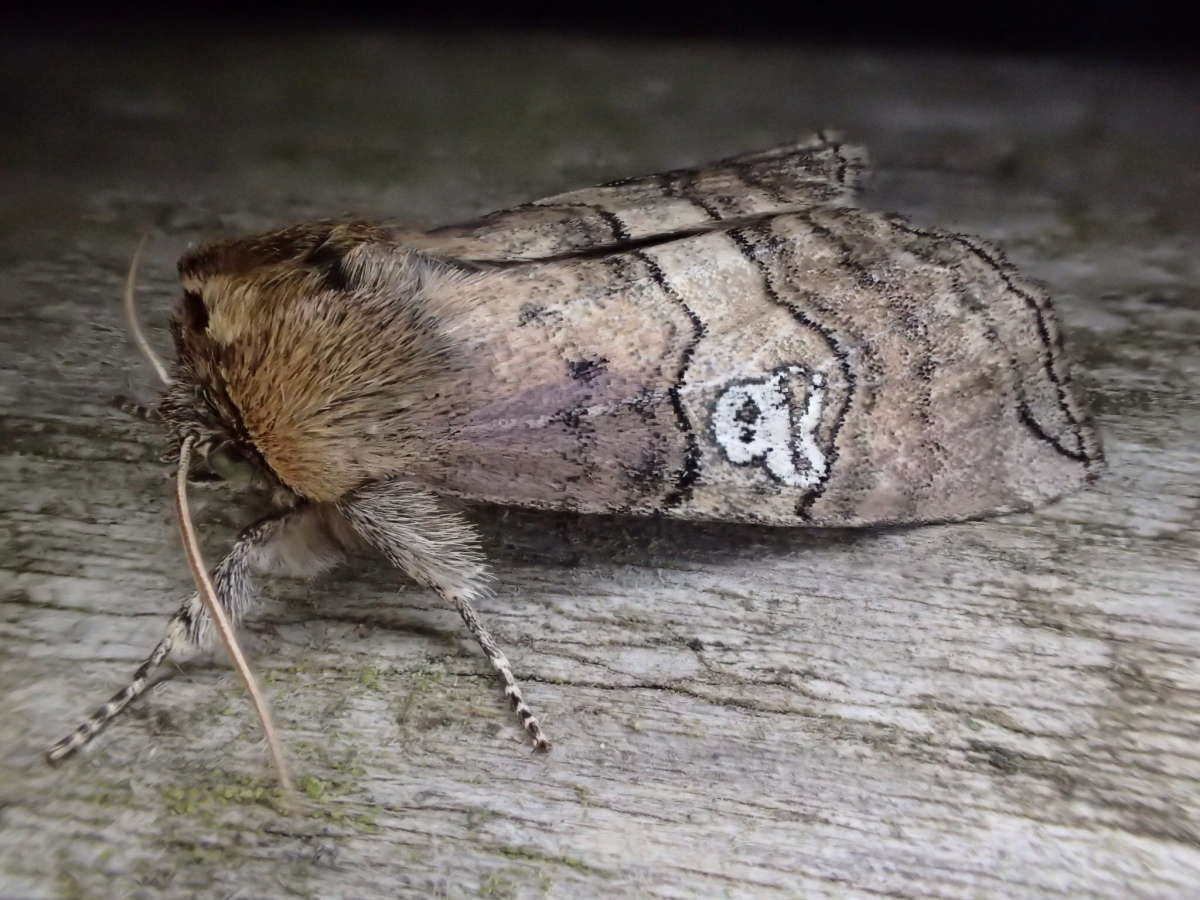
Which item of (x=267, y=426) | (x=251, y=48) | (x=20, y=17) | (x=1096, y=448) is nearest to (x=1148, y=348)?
(x=1096, y=448)

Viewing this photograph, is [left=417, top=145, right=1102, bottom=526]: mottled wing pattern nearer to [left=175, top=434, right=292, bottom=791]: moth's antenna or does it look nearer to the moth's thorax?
the moth's thorax

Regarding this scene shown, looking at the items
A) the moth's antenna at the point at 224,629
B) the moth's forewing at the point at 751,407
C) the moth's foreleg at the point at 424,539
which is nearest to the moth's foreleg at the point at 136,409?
the moth's antenna at the point at 224,629

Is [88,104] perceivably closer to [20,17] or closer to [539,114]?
[20,17]

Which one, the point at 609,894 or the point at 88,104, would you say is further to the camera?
the point at 88,104

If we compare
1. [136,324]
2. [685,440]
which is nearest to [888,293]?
[685,440]


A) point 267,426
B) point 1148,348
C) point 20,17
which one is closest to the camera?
point 267,426

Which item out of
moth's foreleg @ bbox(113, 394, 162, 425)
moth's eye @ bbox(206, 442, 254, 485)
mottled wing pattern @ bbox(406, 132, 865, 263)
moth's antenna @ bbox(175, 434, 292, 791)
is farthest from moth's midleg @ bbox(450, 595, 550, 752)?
moth's foreleg @ bbox(113, 394, 162, 425)

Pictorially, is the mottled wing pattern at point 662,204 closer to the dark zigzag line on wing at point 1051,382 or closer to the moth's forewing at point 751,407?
the moth's forewing at point 751,407
